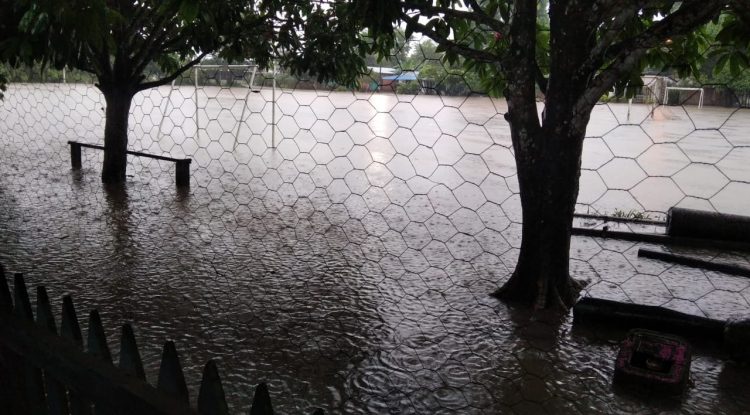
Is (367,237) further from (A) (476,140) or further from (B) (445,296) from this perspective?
(A) (476,140)

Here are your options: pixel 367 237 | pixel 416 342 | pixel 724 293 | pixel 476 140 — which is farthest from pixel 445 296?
pixel 476 140

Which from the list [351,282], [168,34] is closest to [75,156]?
[168,34]

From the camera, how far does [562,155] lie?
8.75 feet

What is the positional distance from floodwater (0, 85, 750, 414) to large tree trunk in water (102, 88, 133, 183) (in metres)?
0.19

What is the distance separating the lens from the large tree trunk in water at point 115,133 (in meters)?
5.72

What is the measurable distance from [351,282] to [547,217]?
1.13 meters

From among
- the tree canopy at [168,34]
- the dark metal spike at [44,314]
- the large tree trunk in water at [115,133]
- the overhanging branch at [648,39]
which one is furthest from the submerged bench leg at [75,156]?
the overhanging branch at [648,39]

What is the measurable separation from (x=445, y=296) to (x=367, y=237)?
1.27 metres

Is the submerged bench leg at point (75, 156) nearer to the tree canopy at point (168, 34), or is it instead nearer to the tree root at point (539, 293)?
the tree canopy at point (168, 34)

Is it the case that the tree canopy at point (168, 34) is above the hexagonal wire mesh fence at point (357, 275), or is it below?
above

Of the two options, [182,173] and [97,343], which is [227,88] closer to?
[182,173]

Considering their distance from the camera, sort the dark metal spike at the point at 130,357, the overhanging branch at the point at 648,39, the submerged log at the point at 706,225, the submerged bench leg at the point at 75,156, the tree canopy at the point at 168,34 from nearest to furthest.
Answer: the dark metal spike at the point at 130,357 < the tree canopy at the point at 168,34 < the overhanging branch at the point at 648,39 < the submerged log at the point at 706,225 < the submerged bench leg at the point at 75,156

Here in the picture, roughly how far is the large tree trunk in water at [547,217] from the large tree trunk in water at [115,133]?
14.8 ft

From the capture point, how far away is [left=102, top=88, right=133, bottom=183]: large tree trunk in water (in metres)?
5.72
